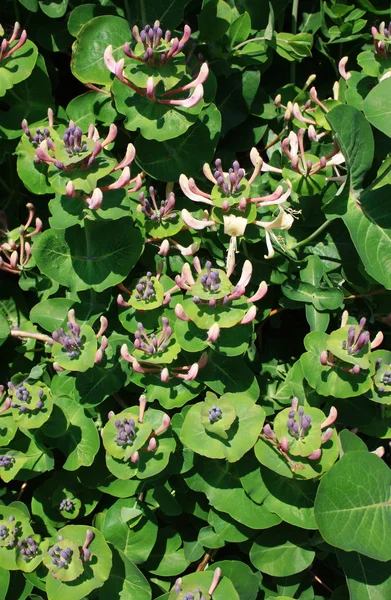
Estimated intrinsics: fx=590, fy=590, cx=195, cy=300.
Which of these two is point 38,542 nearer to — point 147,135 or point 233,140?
point 147,135

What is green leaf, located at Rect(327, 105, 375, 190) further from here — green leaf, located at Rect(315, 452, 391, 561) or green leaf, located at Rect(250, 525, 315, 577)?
green leaf, located at Rect(250, 525, 315, 577)

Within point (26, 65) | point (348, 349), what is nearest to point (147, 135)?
point (26, 65)

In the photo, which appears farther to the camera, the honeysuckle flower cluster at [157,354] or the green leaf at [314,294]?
the green leaf at [314,294]

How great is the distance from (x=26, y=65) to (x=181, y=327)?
81 cm

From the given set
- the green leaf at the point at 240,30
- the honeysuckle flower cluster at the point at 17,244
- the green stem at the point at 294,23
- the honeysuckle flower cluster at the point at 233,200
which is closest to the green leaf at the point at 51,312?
the honeysuckle flower cluster at the point at 17,244

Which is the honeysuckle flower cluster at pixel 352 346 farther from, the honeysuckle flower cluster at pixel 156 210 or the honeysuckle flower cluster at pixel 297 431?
the honeysuckle flower cluster at pixel 156 210

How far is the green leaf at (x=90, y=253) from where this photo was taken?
1.54m

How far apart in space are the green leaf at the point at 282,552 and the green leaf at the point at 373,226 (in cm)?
76

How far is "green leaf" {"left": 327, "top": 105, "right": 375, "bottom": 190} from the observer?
4.53 ft

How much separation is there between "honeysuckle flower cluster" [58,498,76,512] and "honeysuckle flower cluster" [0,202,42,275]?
65 centimetres

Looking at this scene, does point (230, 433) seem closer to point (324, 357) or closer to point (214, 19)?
point (324, 357)

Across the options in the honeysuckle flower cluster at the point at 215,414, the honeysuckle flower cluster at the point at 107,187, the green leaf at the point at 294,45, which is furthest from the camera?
the green leaf at the point at 294,45

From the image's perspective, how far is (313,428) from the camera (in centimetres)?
141

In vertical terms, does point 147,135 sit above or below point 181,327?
above
